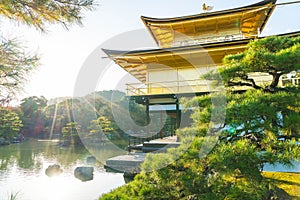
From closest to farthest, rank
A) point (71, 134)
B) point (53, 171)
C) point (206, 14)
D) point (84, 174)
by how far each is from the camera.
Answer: point (84, 174), point (53, 171), point (206, 14), point (71, 134)

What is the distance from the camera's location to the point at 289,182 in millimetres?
3584

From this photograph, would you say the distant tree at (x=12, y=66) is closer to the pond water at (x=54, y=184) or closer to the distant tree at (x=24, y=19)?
the distant tree at (x=24, y=19)

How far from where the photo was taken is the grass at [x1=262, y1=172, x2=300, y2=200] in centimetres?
306

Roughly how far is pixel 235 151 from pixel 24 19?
3.00 meters

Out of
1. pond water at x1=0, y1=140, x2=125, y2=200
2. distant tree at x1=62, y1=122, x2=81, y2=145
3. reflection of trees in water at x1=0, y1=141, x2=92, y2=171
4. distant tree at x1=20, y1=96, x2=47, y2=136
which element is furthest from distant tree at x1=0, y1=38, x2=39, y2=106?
distant tree at x1=20, y1=96, x2=47, y2=136

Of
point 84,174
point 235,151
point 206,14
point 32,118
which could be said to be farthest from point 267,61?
point 32,118

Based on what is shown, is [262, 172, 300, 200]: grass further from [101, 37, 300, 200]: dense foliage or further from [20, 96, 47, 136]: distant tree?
[20, 96, 47, 136]: distant tree

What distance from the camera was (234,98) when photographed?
2357mm

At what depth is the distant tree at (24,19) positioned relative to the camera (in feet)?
8.05

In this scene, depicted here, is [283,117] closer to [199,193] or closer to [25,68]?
[199,193]

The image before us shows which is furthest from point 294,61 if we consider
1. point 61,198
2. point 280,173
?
point 61,198

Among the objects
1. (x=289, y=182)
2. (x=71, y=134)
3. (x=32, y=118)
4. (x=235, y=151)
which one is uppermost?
(x=235, y=151)

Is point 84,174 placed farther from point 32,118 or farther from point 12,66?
point 32,118

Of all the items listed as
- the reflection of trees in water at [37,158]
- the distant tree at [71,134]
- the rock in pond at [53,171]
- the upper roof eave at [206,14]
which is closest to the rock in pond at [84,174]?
the rock in pond at [53,171]
